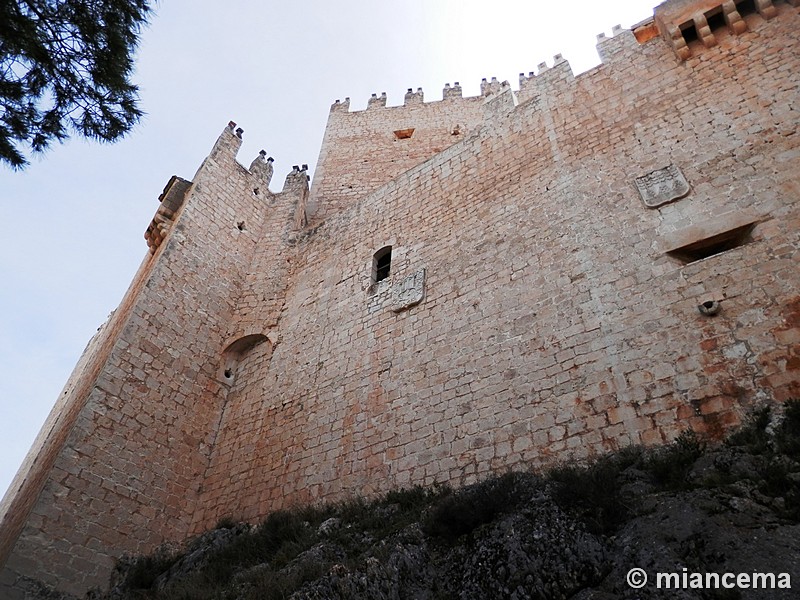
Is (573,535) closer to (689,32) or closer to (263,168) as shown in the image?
(689,32)

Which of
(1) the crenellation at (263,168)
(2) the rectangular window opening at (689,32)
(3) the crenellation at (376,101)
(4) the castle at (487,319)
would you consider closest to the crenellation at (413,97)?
(3) the crenellation at (376,101)

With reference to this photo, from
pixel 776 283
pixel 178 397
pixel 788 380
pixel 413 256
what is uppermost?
pixel 413 256

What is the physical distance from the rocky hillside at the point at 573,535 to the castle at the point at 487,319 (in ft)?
1.84

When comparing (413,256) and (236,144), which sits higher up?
(236,144)

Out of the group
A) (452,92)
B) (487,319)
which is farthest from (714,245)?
(452,92)

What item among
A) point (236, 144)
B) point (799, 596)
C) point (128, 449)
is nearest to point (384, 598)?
point (799, 596)

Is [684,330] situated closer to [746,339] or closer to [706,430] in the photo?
[746,339]

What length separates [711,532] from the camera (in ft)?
11.8

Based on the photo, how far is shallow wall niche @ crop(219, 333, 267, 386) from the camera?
384 inches

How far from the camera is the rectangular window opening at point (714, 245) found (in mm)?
5855

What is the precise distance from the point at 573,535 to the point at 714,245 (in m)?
3.73

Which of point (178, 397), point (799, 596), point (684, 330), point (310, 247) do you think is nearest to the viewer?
point (799, 596)

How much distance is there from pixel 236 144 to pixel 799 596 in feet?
40.8

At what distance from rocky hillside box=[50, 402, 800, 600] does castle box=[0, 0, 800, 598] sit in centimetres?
56
